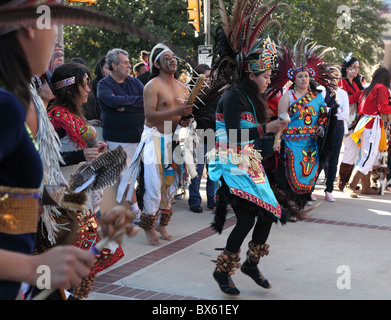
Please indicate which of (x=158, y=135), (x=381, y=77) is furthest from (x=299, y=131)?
(x=381, y=77)

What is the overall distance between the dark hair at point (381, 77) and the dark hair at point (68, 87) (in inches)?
250

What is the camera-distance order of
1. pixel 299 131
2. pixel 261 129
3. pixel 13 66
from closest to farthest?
pixel 13 66 < pixel 261 129 < pixel 299 131

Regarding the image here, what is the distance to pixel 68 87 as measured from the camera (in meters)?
4.24

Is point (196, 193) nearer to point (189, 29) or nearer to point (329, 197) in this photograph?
point (329, 197)

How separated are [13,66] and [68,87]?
2887mm

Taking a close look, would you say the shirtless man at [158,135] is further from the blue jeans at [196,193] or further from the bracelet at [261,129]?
the blue jeans at [196,193]

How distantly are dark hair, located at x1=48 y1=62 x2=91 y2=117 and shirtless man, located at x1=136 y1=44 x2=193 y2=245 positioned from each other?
5.48 ft

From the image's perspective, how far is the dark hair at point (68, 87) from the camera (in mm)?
4215

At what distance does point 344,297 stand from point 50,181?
2.76 meters

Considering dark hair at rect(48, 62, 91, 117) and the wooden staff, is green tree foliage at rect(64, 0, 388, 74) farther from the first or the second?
dark hair at rect(48, 62, 91, 117)

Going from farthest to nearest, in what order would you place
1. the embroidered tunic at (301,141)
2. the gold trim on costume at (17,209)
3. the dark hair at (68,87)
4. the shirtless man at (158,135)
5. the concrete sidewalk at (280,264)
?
the embroidered tunic at (301,141)
the shirtless man at (158,135)
the concrete sidewalk at (280,264)
the dark hair at (68,87)
the gold trim on costume at (17,209)

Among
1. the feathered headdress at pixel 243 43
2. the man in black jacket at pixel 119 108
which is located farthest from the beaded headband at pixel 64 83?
the man in black jacket at pixel 119 108

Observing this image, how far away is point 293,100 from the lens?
6840mm

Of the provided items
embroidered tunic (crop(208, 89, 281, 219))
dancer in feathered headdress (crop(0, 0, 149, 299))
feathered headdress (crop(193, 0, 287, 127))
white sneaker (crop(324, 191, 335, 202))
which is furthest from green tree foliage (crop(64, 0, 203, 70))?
dancer in feathered headdress (crop(0, 0, 149, 299))
